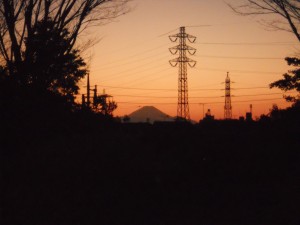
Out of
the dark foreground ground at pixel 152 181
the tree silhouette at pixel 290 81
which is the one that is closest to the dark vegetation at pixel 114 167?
the dark foreground ground at pixel 152 181

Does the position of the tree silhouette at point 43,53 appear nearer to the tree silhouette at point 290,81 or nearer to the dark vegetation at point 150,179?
the dark vegetation at point 150,179

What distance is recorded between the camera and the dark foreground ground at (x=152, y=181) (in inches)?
447

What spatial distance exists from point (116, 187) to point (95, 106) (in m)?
34.5

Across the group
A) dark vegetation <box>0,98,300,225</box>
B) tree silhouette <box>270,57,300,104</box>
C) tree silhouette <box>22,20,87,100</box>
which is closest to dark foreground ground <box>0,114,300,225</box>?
dark vegetation <box>0,98,300,225</box>

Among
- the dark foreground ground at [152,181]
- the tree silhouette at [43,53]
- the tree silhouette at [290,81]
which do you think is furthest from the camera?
the tree silhouette at [290,81]

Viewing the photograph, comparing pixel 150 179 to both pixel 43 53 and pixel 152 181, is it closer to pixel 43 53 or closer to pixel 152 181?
pixel 152 181

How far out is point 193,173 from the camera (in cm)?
1477

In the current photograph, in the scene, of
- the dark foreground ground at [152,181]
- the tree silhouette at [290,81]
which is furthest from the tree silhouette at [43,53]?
the tree silhouette at [290,81]

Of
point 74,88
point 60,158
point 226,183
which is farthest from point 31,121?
point 74,88

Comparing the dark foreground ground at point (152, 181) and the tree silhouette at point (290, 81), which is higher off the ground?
the tree silhouette at point (290, 81)

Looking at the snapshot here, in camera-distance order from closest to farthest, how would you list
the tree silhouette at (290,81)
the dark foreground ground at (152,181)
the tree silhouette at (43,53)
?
the dark foreground ground at (152,181)
the tree silhouette at (43,53)
the tree silhouette at (290,81)

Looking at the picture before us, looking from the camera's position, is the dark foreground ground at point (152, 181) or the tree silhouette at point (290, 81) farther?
the tree silhouette at point (290, 81)

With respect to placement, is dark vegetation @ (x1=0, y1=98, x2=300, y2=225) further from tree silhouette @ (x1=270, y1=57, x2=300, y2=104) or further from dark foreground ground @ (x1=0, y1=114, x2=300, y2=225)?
tree silhouette @ (x1=270, y1=57, x2=300, y2=104)

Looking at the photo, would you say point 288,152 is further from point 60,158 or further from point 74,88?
point 74,88
